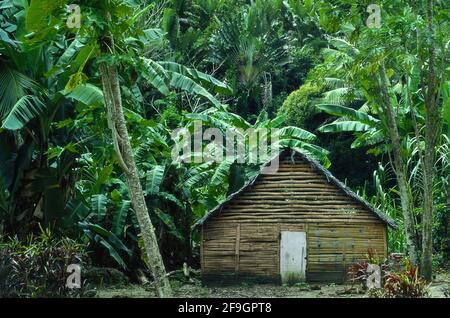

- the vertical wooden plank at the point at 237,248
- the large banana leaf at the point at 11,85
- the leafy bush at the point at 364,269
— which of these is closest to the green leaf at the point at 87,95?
the large banana leaf at the point at 11,85

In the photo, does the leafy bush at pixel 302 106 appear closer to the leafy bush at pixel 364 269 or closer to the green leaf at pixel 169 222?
the green leaf at pixel 169 222

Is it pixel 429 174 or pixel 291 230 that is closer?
pixel 429 174

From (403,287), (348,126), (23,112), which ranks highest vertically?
(348,126)

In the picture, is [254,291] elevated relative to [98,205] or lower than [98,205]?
lower

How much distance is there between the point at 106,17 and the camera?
1102cm

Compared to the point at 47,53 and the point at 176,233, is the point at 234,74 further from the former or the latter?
the point at 47,53

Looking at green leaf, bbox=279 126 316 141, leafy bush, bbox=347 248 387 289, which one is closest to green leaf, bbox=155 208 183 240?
green leaf, bbox=279 126 316 141

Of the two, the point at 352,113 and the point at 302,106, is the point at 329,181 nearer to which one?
the point at 352,113

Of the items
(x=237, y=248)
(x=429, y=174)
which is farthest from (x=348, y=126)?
(x=429, y=174)

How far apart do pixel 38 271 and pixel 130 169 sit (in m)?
2.13

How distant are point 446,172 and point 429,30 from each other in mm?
8698

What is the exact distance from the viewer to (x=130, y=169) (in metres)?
11.6

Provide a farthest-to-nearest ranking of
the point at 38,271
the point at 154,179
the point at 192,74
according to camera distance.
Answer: the point at 154,179
the point at 192,74
the point at 38,271
